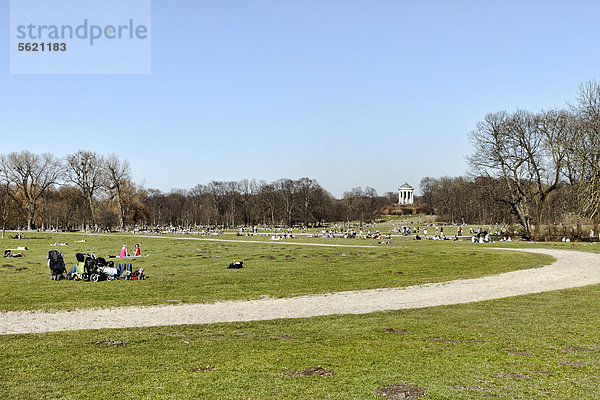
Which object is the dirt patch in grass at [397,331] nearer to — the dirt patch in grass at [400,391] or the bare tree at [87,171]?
the dirt patch in grass at [400,391]

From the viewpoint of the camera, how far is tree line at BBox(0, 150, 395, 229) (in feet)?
326

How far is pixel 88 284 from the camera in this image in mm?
23656

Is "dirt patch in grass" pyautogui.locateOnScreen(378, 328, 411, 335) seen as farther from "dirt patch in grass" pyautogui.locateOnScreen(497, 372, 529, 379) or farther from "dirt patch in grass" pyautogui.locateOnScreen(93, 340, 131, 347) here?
"dirt patch in grass" pyautogui.locateOnScreen(93, 340, 131, 347)

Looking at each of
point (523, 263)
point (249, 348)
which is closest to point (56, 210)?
point (523, 263)

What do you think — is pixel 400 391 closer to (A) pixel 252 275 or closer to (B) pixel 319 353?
(B) pixel 319 353

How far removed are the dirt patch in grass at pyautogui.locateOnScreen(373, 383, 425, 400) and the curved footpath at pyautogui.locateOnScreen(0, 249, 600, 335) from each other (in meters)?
8.00

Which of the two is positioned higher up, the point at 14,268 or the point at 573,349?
the point at 14,268

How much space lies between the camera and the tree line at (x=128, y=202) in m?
99.5

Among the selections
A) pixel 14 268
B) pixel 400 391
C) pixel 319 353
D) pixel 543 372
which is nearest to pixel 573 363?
pixel 543 372

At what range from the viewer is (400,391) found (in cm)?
803

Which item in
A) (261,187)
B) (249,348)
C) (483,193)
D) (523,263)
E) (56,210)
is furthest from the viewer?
(261,187)

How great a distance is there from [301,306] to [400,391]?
10.1 meters

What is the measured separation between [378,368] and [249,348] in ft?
10.7

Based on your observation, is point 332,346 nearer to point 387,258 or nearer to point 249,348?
point 249,348
